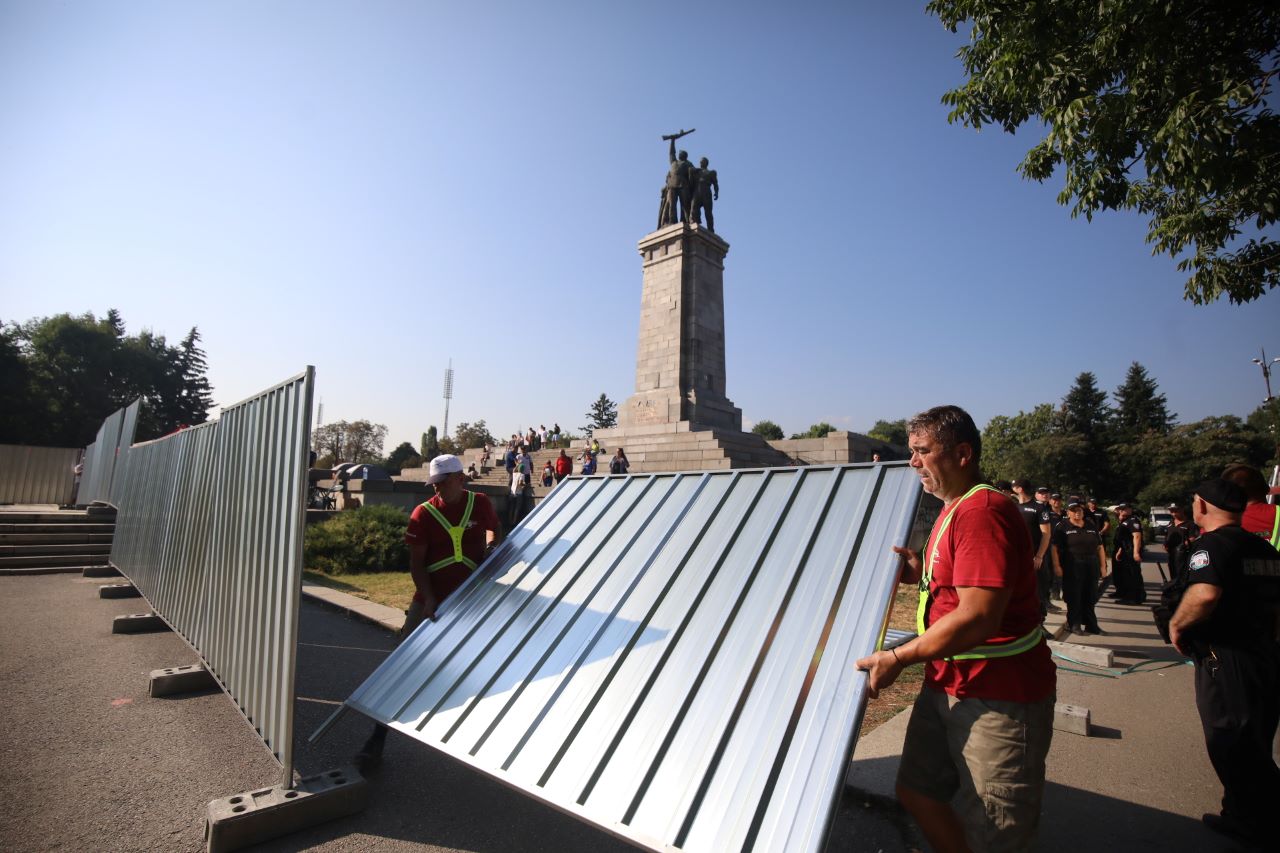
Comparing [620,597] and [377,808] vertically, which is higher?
[620,597]

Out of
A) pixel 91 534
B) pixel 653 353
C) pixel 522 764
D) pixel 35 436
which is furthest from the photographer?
pixel 35 436

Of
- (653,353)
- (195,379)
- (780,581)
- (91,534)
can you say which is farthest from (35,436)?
(780,581)

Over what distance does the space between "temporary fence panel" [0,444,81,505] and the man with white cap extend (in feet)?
73.0

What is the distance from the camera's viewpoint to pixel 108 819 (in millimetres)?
2979

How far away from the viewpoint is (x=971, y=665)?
2023 millimetres

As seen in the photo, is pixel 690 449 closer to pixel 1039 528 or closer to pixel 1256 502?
pixel 1039 528

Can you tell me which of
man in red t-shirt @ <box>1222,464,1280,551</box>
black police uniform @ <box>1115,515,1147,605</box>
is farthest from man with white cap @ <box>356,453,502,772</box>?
black police uniform @ <box>1115,515,1147,605</box>

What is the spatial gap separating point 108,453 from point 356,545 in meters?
5.75

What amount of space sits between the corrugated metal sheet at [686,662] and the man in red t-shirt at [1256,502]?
9.45 feet

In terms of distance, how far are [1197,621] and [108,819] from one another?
19.0 ft

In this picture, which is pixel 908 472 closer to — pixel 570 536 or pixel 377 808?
pixel 570 536

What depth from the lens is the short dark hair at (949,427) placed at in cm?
223

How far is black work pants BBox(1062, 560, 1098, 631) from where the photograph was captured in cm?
811

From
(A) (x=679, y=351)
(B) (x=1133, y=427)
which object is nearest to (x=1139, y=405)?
(B) (x=1133, y=427)
